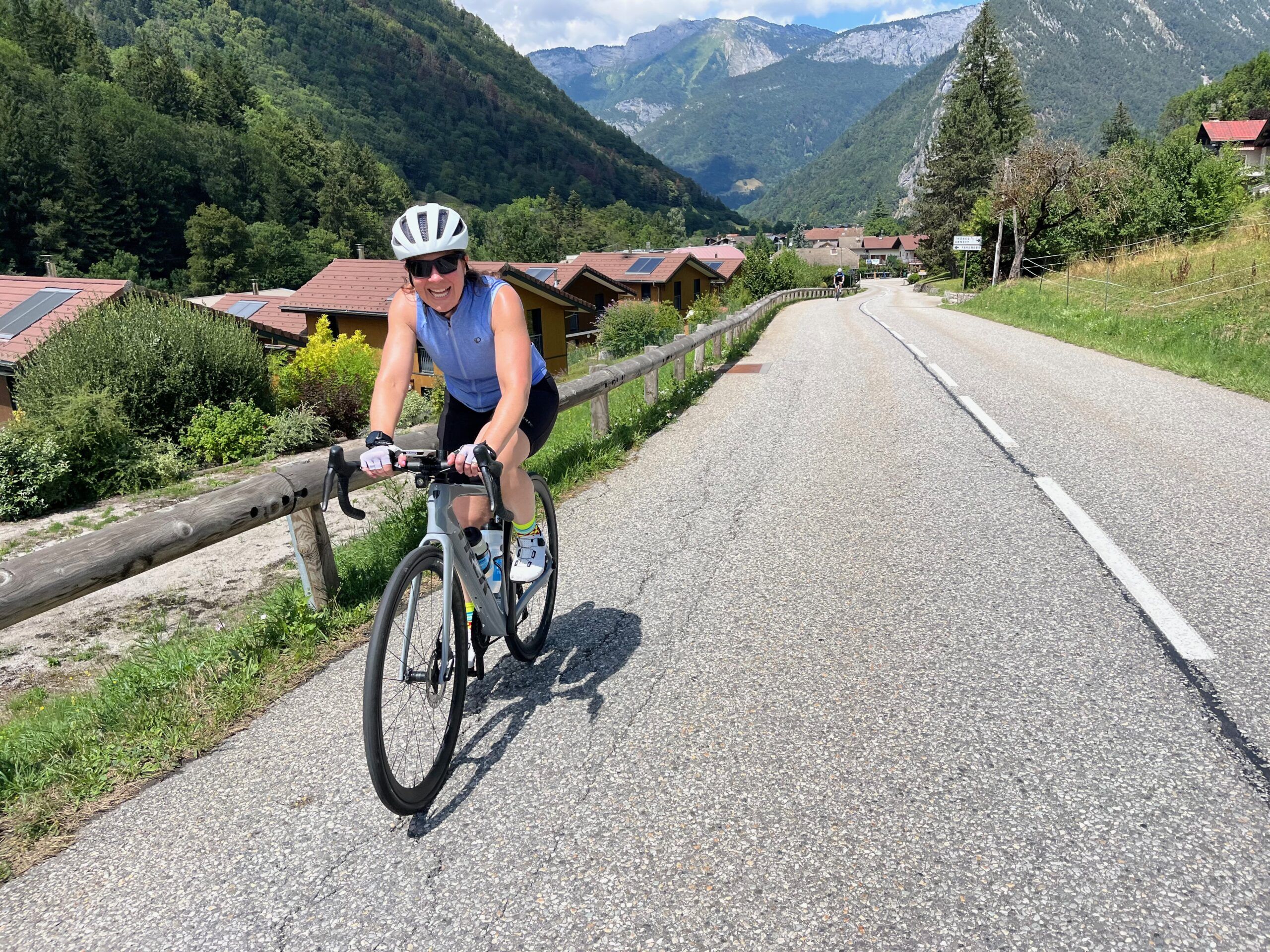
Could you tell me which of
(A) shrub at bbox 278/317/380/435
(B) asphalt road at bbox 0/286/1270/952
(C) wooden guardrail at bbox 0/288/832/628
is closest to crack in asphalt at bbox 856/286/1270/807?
(B) asphalt road at bbox 0/286/1270/952

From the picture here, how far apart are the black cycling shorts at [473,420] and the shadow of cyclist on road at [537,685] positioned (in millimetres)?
1043

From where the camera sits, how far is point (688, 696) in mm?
3262

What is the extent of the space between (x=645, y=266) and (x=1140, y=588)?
54916 millimetres

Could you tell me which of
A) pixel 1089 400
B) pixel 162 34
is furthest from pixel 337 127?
pixel 1089 400

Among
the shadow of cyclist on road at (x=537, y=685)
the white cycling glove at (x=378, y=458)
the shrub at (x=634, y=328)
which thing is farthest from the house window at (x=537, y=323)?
the white cycling glove at (x=378, y=458)

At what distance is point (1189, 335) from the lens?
14.1 m

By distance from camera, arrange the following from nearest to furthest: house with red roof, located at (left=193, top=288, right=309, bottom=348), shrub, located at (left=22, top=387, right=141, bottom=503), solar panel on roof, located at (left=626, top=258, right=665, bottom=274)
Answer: shrub, located at (left=22, top=387, right=141, bottom=503), house with red roof, located at (left=193, top=288, right=309, bottom=348), solar panel on roof, located at (left=626, top=258, right=665, bottom=274)

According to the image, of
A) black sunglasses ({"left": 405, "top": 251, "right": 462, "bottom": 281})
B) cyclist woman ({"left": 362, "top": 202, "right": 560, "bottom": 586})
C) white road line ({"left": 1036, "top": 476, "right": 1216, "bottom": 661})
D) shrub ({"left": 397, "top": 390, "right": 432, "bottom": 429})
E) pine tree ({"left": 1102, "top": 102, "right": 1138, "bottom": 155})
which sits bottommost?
shrub ({"left": 397, "top": 390, "right": 432, "bottom": 429})

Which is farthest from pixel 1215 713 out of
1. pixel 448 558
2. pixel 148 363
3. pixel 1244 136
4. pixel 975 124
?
pixel 1244 136

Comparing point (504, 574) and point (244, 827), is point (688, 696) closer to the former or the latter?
point (504, 574)

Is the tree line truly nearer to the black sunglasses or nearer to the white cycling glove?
the black sunglasses

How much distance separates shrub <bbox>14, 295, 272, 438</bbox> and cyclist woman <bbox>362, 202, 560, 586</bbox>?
14.3m

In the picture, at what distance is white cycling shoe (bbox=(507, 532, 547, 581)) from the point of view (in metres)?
3.46

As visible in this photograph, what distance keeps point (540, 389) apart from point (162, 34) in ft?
769
